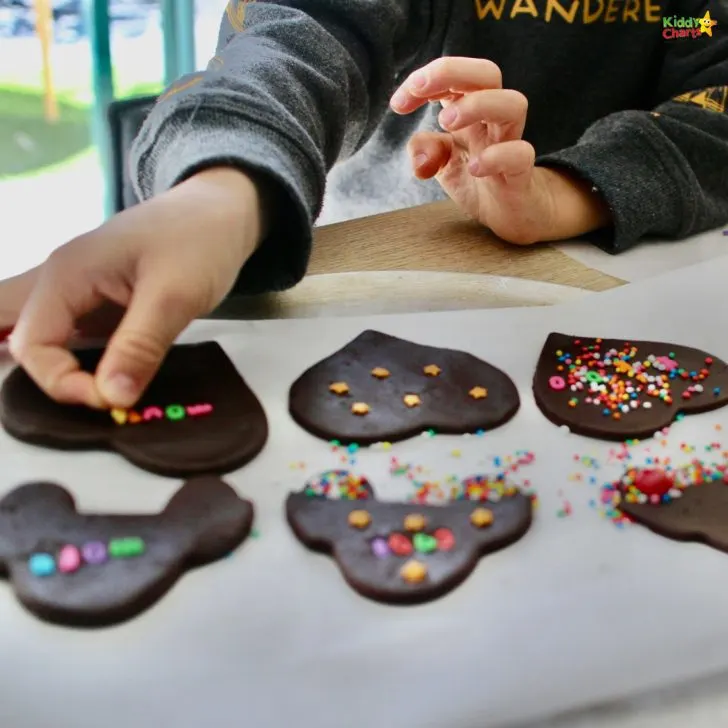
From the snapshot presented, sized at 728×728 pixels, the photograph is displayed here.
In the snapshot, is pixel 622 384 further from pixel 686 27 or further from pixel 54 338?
pixel 686 27

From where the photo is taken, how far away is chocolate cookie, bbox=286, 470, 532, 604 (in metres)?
0.42

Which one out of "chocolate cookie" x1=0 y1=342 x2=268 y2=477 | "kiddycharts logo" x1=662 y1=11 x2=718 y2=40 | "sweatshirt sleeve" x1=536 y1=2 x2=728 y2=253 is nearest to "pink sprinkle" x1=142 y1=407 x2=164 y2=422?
→ "chocolate cookie" x1=0 y1=342 x2=268 y2=477

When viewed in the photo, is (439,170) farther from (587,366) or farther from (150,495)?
(150,495)

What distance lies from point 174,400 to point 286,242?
0.59 ft

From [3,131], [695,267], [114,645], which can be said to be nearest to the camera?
[114,645]

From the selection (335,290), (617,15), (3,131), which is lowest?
(3,131)

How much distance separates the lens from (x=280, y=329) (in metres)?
0.63

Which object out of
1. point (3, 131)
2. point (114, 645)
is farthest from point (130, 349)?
point (3, 131)

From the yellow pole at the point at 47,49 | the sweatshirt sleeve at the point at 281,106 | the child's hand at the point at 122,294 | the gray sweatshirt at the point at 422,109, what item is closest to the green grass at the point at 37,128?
the yellow pole at the point at 47,49

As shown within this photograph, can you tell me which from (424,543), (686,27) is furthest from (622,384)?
(686,27)

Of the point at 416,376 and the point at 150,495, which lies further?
the point at 416,376

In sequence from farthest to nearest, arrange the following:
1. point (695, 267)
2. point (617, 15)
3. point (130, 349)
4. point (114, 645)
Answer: point (617, 15)
point (695, 267)
point (130, 349)
point (114, 645)

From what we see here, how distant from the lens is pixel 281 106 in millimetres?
688

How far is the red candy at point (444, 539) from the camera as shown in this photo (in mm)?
447
